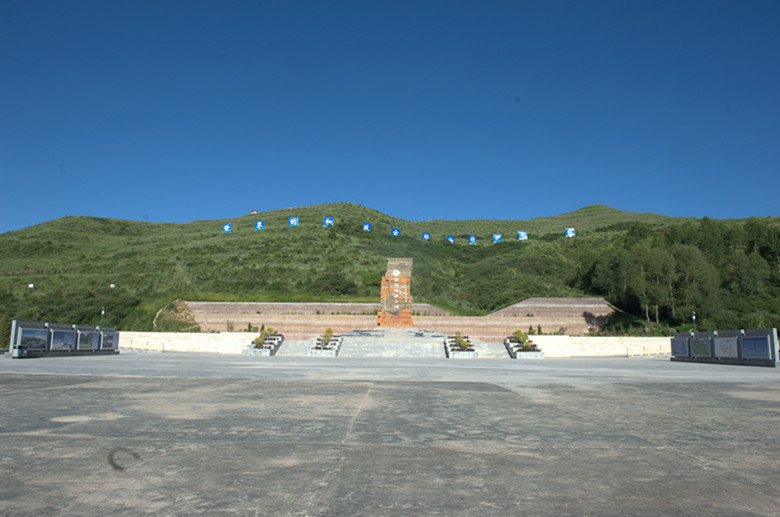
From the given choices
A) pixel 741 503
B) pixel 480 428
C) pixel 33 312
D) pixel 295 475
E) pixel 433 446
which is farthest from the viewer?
pixel 33 312

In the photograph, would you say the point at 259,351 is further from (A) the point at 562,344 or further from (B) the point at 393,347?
(A) the point at 562,344

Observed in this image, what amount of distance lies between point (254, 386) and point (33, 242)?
85114mm

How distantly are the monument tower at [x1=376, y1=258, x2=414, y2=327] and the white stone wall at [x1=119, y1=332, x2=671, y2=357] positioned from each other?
11.9m

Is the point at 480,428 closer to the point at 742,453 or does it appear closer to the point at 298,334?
the point at 742,453

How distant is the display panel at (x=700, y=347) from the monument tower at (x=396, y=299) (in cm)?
2235

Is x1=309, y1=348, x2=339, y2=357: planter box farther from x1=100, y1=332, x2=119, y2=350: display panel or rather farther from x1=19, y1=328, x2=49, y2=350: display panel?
x1=19, y1=328, x2=49, y2=350: display panel

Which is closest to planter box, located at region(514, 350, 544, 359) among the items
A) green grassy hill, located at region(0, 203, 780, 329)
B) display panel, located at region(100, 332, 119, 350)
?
green grassy hill, located at region(0, 203, 780, 329)

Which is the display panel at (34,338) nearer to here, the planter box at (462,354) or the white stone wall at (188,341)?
the white stone wall at (188,341)

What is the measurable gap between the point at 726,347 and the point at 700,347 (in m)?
2.16

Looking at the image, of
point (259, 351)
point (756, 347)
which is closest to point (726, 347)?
point (756, 347)

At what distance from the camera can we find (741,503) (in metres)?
3.42

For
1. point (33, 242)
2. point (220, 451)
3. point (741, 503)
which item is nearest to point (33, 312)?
point (33, 242)

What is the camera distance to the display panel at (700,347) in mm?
23183

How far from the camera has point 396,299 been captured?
47.9 m
